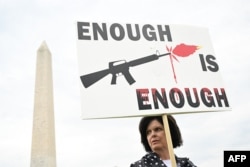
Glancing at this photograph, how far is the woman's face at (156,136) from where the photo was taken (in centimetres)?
470

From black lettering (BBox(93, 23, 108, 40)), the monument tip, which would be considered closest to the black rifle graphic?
black lettering (BBox(93, 23, 108, 40))

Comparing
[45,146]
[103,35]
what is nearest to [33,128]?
[45,146]

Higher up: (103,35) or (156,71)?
(103,35)

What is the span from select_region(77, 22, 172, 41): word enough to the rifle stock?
54 centimetres

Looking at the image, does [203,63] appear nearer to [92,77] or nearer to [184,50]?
[184,50]

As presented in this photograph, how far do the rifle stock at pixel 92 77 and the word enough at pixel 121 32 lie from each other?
21.2 inches

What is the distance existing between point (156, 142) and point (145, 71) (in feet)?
3.09

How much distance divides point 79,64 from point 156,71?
1.01 meters

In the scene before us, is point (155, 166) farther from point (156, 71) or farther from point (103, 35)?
point (103, 35)

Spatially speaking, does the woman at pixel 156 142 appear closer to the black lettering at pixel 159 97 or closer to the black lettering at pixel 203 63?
the black lettering at pixel 159 97

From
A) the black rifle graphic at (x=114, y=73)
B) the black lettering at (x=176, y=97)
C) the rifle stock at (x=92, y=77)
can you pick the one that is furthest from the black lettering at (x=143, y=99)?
the rifle stock at (x=92, y=77)

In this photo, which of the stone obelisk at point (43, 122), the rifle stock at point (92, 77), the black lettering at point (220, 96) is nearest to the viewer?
the rifle stock at point (92, 77)

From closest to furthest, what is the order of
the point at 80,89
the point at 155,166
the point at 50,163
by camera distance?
the point at 80,89, the point at 155,166, the point at 50,163

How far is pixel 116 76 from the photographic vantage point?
443cm
